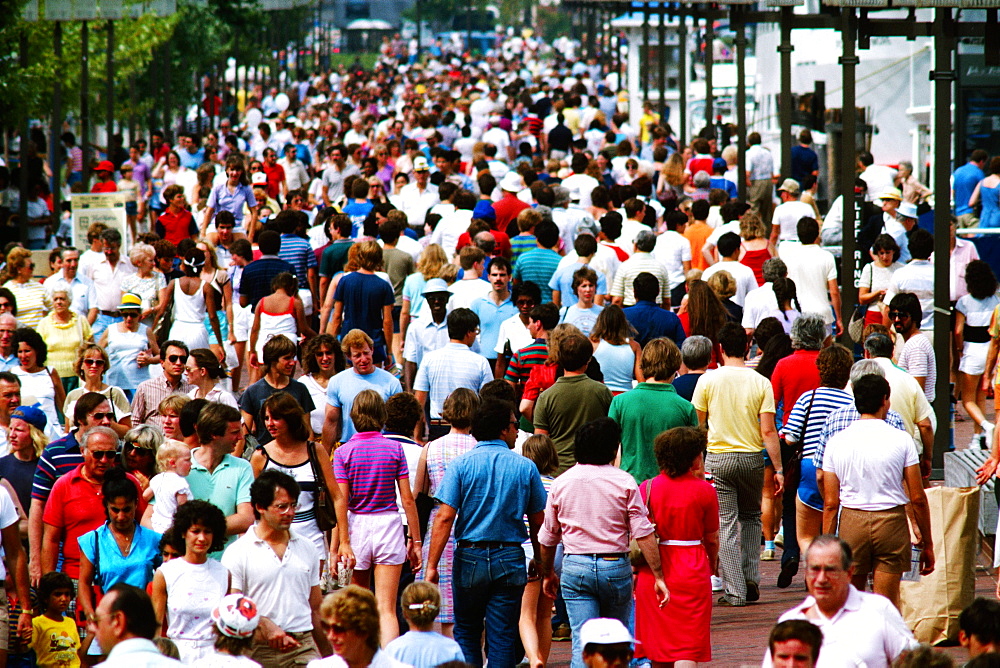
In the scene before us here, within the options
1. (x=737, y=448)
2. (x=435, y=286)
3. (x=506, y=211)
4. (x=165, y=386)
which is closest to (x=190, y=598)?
(x=165, y=386)

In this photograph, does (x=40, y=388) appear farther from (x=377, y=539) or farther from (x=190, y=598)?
(x=190, y=598)

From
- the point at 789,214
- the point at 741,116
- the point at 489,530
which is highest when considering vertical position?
the point at 741,116

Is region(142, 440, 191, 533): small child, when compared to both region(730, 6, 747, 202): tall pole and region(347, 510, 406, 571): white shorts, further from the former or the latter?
region(730, 6, 747, 202): tall pole

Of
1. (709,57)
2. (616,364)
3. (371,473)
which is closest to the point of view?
(371,473)

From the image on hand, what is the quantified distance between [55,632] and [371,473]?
1.77 metres

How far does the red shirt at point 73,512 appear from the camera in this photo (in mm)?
7898

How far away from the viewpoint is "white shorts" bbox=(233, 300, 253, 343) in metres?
14.2

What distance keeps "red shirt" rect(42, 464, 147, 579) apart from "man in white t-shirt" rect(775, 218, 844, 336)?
768cm

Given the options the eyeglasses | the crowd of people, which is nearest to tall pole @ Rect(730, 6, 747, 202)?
the crowd of people

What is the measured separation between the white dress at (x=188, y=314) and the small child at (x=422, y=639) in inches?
273

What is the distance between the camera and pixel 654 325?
11500 millimetres

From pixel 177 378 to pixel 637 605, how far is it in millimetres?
3837

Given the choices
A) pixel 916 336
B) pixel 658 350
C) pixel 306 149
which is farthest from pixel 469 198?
pixel 306 149

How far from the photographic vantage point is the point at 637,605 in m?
7.80
